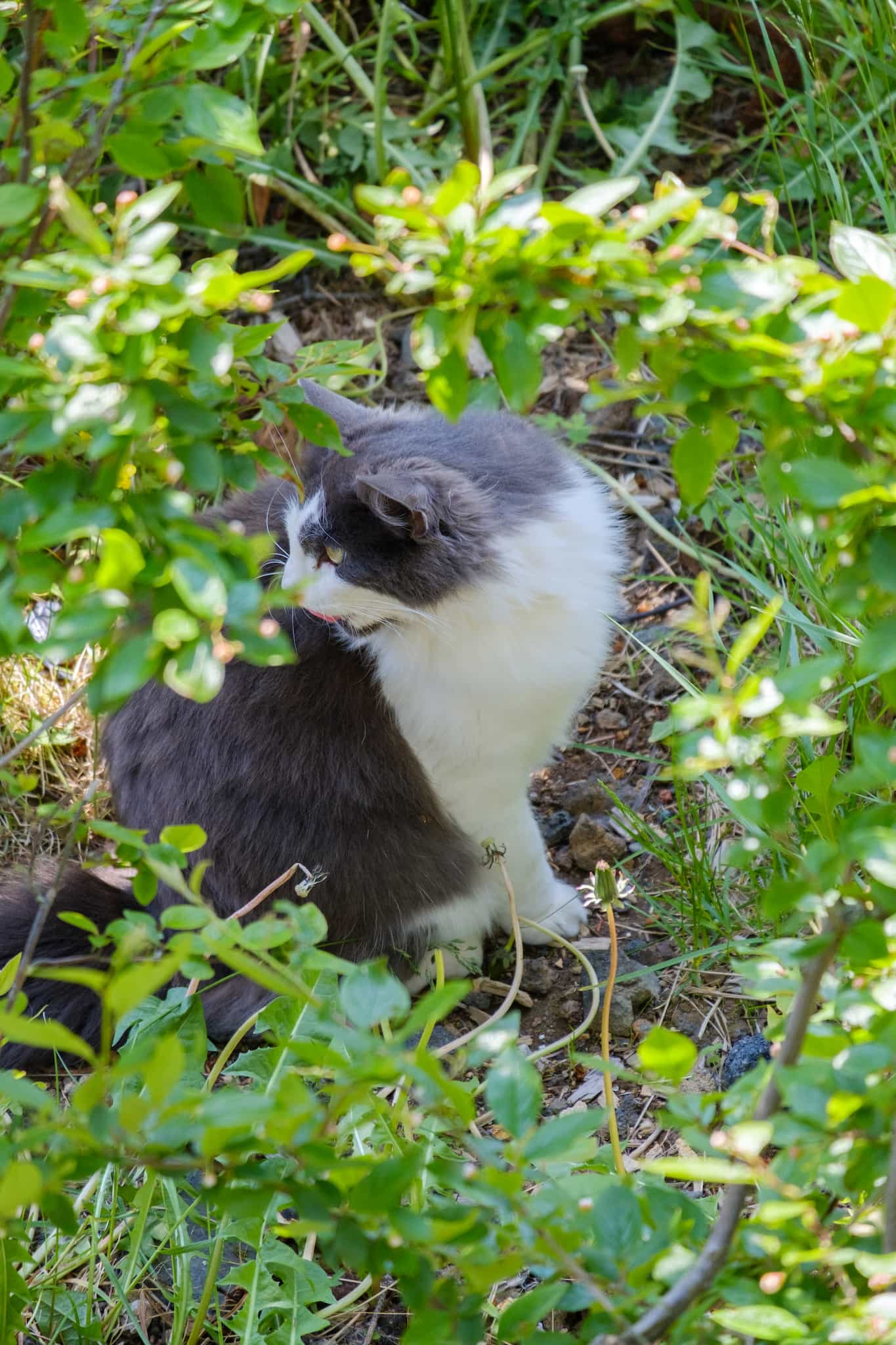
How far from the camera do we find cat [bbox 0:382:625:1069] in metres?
1.88

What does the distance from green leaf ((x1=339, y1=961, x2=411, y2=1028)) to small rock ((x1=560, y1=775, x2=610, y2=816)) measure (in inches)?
61.9

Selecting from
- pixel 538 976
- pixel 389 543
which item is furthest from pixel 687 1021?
pixel 389 543

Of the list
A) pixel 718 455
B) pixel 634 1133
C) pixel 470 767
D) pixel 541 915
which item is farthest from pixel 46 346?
pixel 541 915

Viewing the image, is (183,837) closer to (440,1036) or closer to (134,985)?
(134,985)

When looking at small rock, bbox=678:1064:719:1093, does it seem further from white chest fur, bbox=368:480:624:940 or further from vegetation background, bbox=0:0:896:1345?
vegetation background, bbox=0:0:896:1345

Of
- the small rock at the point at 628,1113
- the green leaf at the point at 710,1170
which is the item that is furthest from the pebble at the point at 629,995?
the green leaf at the point at 710,1170

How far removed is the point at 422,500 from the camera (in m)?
1.72

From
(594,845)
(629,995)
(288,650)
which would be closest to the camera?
(288,650)

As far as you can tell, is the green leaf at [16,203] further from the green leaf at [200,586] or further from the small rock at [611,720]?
the small rock at [611,720]

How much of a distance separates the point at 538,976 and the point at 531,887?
0.16 meters

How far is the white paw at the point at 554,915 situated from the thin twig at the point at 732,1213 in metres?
1.32

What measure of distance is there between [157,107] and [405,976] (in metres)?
1.62

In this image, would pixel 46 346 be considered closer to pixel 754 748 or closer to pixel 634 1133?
pixel 754 748

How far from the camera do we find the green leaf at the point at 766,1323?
0.83 metres
